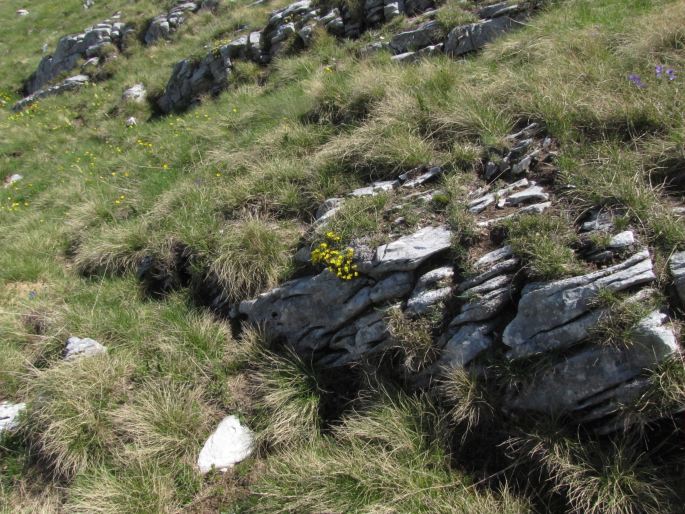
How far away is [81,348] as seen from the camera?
217 inches

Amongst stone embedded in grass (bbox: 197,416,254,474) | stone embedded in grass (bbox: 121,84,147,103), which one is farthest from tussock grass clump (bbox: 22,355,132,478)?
stone embedded in grass (bbox: 121,84,147,103)

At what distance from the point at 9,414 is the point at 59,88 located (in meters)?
14.6

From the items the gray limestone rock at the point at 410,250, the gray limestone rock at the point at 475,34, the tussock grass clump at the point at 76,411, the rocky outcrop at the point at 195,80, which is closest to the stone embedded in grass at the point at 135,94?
the rocky outcrop at the point at 195,80

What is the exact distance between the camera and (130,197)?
888 centimetres

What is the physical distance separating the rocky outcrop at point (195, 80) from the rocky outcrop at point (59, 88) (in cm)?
479

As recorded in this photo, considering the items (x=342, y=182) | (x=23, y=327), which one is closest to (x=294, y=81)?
(x=342, y=182)

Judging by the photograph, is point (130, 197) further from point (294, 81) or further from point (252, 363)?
point (252, 363)

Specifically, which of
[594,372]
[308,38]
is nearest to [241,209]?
[594,372]

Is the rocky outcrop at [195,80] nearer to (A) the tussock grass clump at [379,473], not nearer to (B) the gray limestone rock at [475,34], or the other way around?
(B) the gray limestone rock at [475,34]

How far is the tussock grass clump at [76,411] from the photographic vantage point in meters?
4.61

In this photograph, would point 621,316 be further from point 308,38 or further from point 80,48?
point 80,48

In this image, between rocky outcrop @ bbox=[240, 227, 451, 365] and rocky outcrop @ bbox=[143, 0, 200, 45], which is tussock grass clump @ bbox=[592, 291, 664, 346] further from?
rocky outcrop @ bbox=[143, 0, 200, 45]

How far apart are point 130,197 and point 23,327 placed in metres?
3.30

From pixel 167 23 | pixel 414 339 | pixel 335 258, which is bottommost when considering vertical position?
pixel 414 339
